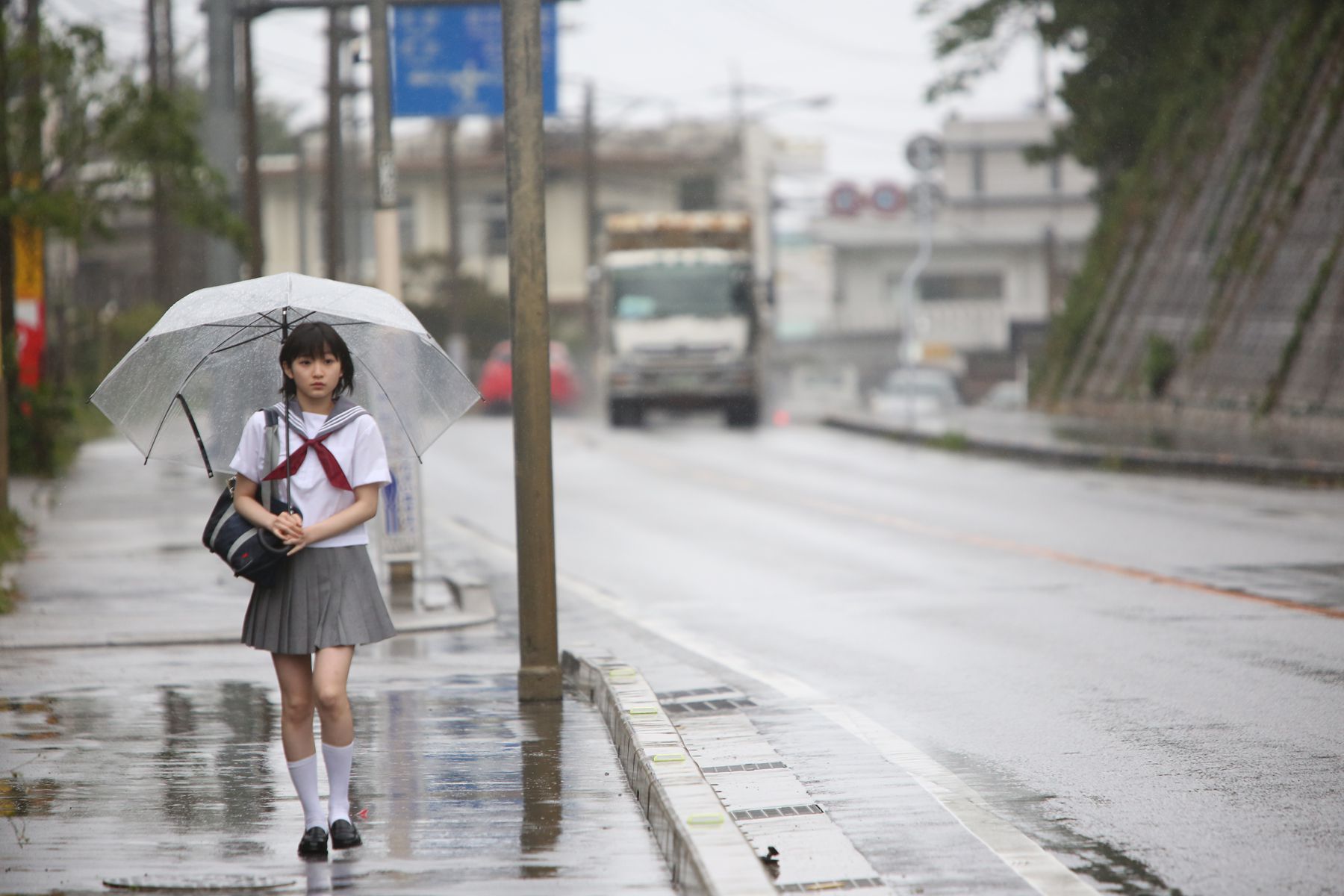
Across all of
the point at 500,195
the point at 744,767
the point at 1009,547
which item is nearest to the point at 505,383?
the point at 1009,547

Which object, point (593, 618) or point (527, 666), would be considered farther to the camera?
point (593, 618)

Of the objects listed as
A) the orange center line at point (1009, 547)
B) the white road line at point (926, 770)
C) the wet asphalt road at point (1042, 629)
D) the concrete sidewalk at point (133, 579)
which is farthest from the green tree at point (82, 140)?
the white road line at point (926, 770)

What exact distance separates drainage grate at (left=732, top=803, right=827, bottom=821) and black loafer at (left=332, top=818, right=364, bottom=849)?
1.23m

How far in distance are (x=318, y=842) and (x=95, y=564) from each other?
10.1 meters

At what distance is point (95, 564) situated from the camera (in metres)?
15.6

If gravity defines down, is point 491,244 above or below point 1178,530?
above

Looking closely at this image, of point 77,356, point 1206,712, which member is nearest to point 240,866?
point 1206,712

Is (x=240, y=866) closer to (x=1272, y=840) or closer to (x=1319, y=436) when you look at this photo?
(x=1272, y=840)

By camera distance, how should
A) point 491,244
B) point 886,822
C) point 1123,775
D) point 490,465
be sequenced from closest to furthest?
point 886,822 → point 1123,775 → point 490,465 → point 491,244

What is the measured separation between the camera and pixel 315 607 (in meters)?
6.12

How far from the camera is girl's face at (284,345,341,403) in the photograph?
6.18 m

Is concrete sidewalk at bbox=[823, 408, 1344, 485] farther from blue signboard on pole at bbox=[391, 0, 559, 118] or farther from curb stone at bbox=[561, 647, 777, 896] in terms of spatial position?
curb stone at bbox=[561, 647, 777, 896]

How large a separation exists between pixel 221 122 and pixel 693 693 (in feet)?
45.3

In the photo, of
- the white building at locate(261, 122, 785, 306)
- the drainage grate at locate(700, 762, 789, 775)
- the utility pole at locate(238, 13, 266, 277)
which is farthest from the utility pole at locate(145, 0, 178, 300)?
the white building at locate(261, 122, 785, 306)
